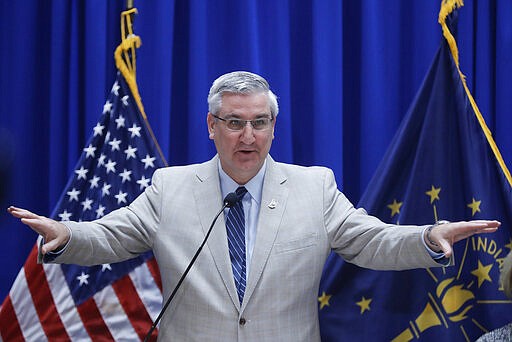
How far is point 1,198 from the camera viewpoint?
1.30 metres

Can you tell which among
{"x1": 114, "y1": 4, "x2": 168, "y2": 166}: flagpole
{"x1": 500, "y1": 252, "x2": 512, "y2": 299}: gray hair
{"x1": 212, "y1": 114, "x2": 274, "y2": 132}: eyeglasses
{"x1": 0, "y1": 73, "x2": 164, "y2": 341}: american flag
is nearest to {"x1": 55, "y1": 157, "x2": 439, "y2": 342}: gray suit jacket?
{"x1": 212, "y1": 114, "x2": 274, "y2": 132}: eyeglasses

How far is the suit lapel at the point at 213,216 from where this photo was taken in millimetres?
2379

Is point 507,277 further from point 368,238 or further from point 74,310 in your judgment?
point 74,310

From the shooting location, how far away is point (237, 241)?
2443 mm

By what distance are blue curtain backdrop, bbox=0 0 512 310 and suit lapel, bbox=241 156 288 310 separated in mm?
698

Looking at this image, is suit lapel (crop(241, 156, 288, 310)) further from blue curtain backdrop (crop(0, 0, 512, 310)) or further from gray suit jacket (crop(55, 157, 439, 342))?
blue curtain backdrop (crop(0, 0, 512, 310))

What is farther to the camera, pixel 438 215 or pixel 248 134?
pixel 438 215

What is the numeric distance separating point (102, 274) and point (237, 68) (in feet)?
3.89

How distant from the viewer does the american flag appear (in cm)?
305

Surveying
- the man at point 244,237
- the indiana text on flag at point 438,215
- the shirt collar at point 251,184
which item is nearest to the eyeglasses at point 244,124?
the man at point 244,237

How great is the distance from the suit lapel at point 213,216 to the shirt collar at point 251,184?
0.10ft

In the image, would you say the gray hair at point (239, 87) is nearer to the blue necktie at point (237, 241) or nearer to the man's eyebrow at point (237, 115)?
the man's eyebrow at point (237, 115)

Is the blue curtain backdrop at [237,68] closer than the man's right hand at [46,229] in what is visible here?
No

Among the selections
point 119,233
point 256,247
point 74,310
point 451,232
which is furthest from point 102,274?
point 451,232
